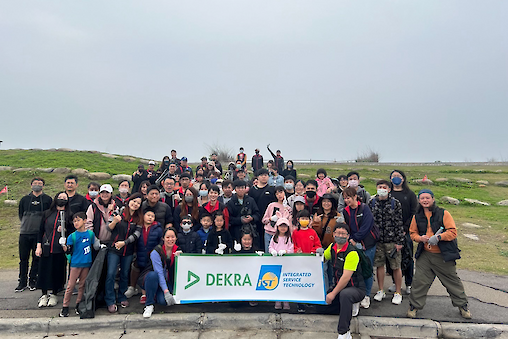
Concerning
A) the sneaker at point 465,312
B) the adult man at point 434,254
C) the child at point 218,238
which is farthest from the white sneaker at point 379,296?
the child at point 218,238

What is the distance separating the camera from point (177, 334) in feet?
15.3

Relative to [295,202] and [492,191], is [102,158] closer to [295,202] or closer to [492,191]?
[295,202]

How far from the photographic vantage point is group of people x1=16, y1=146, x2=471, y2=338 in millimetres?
4938

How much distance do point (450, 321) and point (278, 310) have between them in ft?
9.18

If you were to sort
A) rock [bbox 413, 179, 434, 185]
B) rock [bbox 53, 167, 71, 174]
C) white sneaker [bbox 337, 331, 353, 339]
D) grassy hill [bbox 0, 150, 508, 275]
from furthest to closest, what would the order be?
rock [bbox 413, 179, 434, 185] → rock [bbox 53, 167, 71, 174] → grassy hill [bbox 0, 150, 508, 275] → white sneaker [bbox 337, 331, 353, 339]

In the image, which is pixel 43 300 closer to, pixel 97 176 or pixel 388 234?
pixel 388 234

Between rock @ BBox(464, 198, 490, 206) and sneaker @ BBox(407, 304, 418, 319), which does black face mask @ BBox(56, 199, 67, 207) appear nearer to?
sneaker @ BBox(407, 304, 418, 319)

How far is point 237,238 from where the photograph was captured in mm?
6227

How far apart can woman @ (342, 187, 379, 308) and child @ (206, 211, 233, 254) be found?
2.29 m

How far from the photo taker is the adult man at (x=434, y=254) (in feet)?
15.9

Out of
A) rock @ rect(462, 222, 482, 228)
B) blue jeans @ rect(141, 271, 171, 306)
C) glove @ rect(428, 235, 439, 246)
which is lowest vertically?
rock @ rect(462, 222, 482, 228)

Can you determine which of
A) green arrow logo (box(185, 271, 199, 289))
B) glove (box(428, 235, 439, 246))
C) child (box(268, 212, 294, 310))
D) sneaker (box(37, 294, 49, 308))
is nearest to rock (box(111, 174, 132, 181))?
sneaker (box(37, 294, 49, 308))

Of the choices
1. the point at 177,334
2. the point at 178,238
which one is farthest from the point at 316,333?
the point at 178,238

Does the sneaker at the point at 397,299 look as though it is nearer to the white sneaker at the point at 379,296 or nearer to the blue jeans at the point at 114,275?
the white sneaker at the point at 379,296
